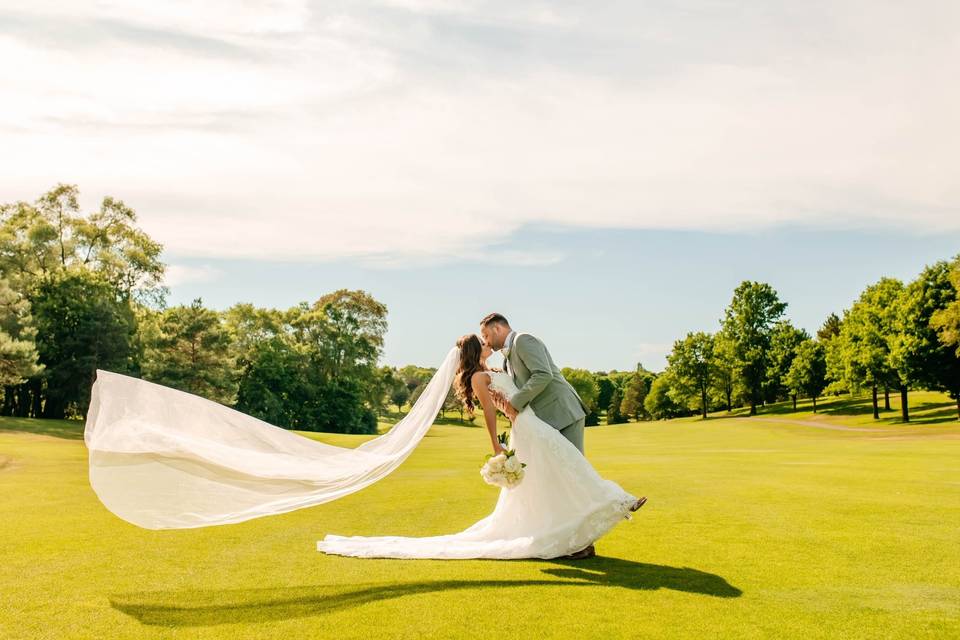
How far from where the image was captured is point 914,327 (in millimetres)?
52938

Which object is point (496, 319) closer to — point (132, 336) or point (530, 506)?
point (530, 506)

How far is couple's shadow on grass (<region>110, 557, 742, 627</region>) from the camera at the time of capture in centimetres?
671

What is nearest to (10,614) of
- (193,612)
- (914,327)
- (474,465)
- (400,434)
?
(193,612)

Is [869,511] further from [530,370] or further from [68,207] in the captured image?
[68,207]

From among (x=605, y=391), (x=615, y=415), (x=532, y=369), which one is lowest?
(x=615, y=415)

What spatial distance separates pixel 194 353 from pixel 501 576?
53.4 metres

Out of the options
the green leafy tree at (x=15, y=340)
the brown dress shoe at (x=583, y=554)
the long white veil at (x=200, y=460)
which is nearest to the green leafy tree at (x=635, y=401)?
the green leafy tree at (x=15, y=340)

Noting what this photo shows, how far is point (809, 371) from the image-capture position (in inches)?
2724

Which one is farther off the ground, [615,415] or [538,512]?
[538,512]

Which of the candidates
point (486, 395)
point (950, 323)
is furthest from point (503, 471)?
point (950, 323)

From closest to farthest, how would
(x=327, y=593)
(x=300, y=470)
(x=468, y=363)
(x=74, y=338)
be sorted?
(x=327, y=593), (x=300, y=470), (x=468, y=363), (x=74, y=338)

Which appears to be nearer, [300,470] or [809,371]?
[300,470]

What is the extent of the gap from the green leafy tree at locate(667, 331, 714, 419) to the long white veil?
7349 cm

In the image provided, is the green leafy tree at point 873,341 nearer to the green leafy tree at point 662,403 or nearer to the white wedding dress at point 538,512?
the green leafy tree at point 662,403
